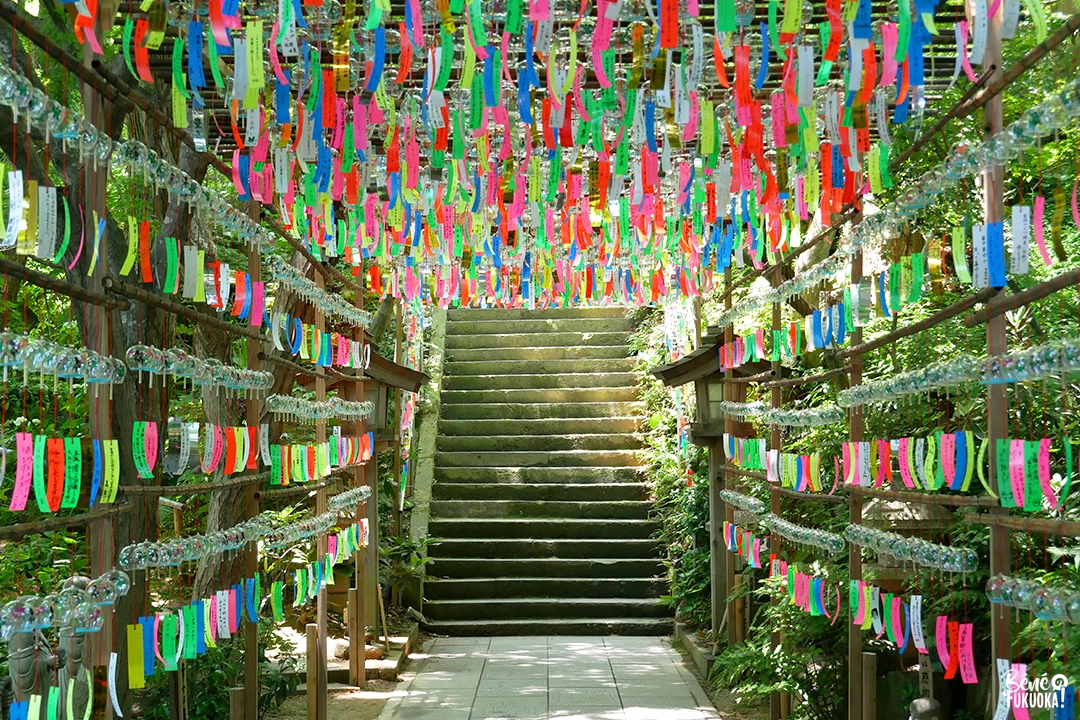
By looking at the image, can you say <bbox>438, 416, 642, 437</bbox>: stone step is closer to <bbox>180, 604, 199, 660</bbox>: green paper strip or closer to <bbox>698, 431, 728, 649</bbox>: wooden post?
<bbox>698, 431, 728, 649</bbox>: wooden post

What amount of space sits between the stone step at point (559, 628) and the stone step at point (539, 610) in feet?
0.42

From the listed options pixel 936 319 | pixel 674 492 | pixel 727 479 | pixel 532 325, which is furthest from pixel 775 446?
pixel 532 325

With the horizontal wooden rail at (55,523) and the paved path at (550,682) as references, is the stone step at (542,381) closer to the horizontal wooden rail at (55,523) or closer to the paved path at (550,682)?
the paved path at (550,682)

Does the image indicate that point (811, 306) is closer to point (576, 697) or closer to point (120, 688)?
point (576, 697)

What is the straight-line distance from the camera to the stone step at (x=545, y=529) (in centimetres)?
1002

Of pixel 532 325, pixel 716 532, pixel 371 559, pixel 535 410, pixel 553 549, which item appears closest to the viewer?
pixel 716 532

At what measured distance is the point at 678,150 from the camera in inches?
160

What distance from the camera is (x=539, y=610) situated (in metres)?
9.14

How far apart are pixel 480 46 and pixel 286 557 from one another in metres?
5.39

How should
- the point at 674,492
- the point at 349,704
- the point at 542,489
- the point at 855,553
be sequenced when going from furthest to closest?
the point at 542,489 < the point at 674,492 < the point at 349,704 < the point at 855,553

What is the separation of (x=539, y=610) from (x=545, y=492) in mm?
1675

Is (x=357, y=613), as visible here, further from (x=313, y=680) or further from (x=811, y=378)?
(x=811, y=378)

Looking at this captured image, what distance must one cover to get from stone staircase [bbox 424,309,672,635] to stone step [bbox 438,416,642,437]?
0.01 meters

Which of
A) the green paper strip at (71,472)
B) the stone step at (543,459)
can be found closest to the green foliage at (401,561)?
the stone step at (543,459)
